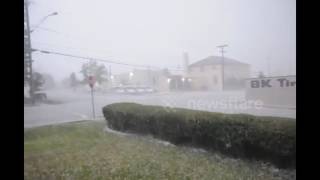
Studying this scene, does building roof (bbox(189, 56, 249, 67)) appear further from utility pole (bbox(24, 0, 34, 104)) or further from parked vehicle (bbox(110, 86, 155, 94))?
utility pole (bbox(24, 0, 34, 104))

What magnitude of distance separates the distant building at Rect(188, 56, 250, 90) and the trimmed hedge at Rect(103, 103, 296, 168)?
222 millimetres

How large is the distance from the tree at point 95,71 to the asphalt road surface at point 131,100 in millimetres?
118

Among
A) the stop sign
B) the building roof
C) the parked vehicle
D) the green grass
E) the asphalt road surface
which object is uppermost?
the building roof

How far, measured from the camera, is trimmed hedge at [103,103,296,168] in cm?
276

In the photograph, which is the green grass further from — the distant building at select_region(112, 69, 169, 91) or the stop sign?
the distant building at select_region(112, 69, 169, 91)

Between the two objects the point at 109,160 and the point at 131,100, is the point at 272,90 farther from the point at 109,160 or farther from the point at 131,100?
the point at 109,160

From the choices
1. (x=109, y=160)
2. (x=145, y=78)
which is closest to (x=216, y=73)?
(x=145, y=78)

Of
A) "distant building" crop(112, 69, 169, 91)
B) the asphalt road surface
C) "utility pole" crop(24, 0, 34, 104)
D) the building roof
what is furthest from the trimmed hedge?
"utility pole" crop(24, 0, 34, 104)

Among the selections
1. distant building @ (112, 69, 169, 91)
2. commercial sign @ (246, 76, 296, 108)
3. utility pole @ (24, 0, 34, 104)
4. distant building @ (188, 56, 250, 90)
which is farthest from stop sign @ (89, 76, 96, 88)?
commercial sign @ (246, 76, 296, 108)

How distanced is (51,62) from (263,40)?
1652 millimetres

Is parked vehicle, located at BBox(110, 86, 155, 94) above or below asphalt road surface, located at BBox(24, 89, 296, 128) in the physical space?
above

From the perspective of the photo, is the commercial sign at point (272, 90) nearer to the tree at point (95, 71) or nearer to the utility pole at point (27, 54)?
the tree at point (95, 71)
